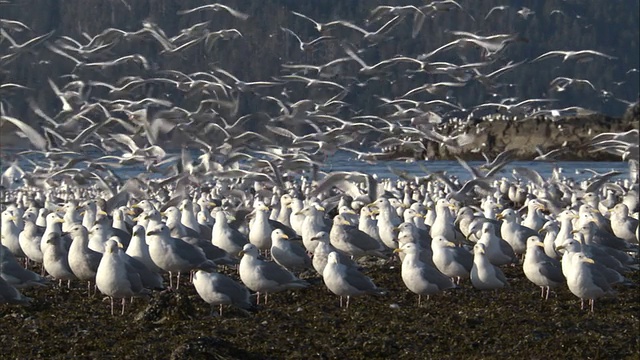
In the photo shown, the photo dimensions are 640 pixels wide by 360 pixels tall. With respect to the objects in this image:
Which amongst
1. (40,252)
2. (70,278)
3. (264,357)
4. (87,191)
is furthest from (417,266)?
(87,191)

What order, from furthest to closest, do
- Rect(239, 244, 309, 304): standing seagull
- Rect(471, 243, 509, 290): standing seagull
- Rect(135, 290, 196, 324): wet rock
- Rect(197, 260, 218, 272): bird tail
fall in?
Rect(197, 260, 218, 272): bird tail → Rect(471, 243, 509, 290): standing seagull → Rect(239, 244, 309, 304): standing seagull → Rect(135, 290, 196, 324): wet rock

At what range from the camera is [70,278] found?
1309 cm

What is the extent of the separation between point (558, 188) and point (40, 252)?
53.4 feet

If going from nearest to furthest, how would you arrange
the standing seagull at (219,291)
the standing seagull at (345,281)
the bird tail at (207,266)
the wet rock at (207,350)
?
1. the wet rock at (207,350)
2. the standing seagull at (219,291)
3. the standing seagull at (345,281)
4. the bird tail at (207,266)

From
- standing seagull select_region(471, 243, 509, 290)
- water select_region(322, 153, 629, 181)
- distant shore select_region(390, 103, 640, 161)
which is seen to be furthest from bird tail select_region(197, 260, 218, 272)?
distant shore select_region(390, 103, 640, 161)

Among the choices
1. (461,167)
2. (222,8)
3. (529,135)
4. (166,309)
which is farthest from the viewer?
(529,135)

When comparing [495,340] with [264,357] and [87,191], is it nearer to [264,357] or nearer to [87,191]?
[264,357]

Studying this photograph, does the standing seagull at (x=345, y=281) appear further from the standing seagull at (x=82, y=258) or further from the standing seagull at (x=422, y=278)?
the standing seagull at (x=82, y=258)

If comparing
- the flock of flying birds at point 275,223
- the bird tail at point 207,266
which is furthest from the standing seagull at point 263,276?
the bird tail at point 207,266

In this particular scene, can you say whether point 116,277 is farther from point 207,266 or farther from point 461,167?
point 461,167

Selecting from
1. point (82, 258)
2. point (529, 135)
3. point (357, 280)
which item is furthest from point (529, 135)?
point (82, 258)

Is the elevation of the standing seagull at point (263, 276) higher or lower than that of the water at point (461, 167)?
higher

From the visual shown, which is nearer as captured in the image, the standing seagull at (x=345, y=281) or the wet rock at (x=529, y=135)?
the standing seagull at (x=345, y=281)

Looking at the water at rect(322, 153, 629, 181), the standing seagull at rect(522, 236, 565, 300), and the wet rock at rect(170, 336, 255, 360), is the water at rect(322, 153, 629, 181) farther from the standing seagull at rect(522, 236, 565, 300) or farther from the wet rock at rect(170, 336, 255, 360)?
the wet rock at rect(170, 336, 255, 360)
